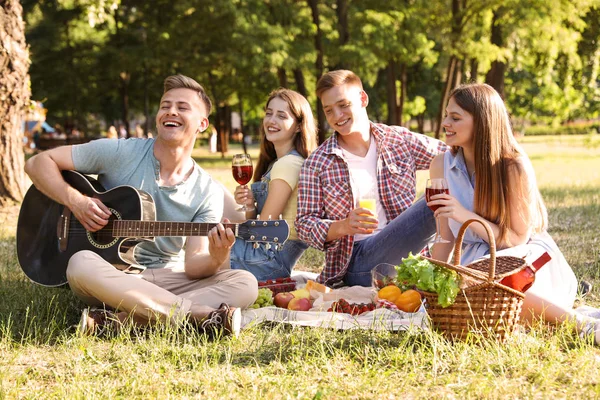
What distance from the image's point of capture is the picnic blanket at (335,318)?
175 inches

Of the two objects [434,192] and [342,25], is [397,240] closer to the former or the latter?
[434,192]

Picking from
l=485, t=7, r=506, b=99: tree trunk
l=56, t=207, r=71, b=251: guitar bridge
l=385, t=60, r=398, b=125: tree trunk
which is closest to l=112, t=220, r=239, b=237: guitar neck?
l=56, t=207, r=71, b=251: guitar bridge

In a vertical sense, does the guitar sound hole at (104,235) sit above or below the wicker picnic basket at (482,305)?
above

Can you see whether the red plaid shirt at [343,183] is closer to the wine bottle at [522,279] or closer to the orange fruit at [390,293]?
the orange fruit at [390,293]

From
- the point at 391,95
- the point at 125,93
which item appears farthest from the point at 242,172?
the point at 125,93

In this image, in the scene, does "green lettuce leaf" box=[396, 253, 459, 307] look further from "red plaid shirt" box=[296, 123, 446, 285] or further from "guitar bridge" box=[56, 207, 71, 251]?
"guitar bridge" box=[56, 207, 71, 251]

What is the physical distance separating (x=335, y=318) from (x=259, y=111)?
34944 millimetres

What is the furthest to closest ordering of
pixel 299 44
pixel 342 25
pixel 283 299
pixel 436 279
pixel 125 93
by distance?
pixel 125 93 → pixel 342 25 → pixel 299 44 → pixel 283 299 → pixel 436 279

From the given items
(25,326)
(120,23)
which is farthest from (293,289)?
(120,23)

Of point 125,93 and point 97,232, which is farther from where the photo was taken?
point 125,93

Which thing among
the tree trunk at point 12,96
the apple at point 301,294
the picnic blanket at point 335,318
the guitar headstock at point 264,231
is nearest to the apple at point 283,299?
the apple at point 301,294

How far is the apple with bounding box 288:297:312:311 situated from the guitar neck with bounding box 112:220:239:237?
928 millimetres

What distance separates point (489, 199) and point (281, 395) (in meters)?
1.91

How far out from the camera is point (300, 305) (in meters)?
5.17
